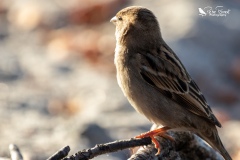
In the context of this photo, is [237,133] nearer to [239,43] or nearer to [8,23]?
[239,43]

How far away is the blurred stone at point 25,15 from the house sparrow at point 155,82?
5141 mm

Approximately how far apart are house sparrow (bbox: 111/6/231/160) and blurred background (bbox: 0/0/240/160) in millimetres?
1638

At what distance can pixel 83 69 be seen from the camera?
9.94 meters

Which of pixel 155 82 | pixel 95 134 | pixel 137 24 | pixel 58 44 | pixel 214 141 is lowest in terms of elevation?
pixel 214 141

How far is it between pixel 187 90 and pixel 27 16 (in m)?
5.73

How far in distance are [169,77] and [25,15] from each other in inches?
222

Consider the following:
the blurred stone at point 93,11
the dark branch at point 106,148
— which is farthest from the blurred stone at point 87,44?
the dark branch at point 106,148

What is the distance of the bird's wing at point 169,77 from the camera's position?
596 centimetres

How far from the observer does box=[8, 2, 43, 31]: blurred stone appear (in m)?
11.2

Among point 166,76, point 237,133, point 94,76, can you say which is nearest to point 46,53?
point 94,76

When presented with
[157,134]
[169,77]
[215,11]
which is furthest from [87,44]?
[157,134]

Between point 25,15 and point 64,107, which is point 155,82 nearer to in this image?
point 64,107

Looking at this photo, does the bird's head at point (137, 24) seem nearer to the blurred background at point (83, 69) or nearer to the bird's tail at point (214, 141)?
the bird's tail at point (214, 141)

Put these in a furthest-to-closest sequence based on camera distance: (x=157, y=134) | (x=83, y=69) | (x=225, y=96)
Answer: (x=83, y=69) → (x=225, y=96) → (x=157, y=134)
